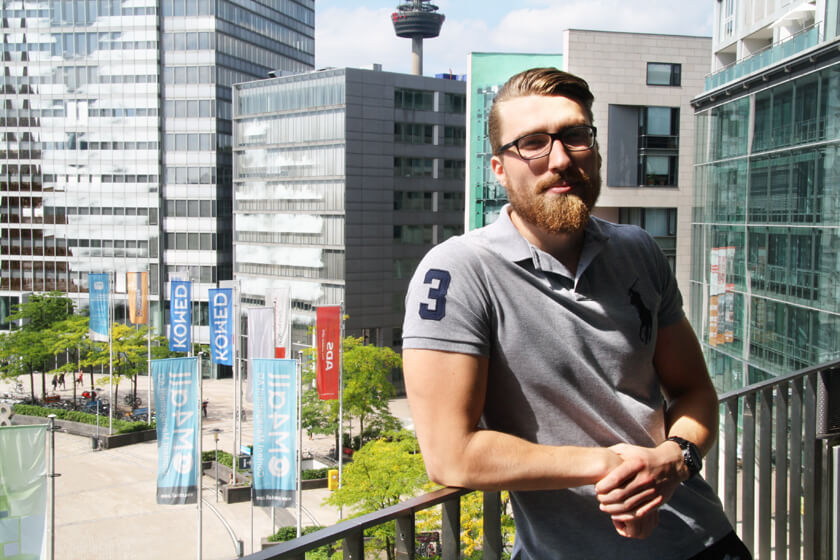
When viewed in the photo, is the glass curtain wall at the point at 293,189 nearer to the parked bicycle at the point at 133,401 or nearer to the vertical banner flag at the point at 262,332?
the parked bicycle at the point at 133,401

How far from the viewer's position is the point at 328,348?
29141 millimetres

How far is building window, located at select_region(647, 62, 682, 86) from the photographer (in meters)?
37.1

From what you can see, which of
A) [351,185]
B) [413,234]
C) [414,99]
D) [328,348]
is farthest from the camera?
[413,234]

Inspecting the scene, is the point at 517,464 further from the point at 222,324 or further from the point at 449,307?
the point at 222,324

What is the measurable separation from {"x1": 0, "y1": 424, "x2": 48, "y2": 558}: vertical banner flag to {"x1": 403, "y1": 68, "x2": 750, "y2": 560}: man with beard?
1395 centimetres

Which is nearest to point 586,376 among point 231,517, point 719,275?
point 719,275

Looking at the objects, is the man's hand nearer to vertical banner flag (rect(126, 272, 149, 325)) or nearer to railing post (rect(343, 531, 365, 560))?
railing post (rect(343, 531, 365, 560))

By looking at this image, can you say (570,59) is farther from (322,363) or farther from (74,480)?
(74,480)

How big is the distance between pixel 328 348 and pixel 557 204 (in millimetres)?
26914

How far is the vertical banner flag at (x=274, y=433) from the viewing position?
20031 mm

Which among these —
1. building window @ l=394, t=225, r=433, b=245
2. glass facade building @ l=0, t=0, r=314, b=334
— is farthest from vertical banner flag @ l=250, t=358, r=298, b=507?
glass facade building @ l=0, t=0, r=314, b=334

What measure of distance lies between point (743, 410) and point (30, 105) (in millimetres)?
74257

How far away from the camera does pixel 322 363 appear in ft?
95.3

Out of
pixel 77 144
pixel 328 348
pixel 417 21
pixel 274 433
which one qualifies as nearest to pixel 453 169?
pixel 77 144
